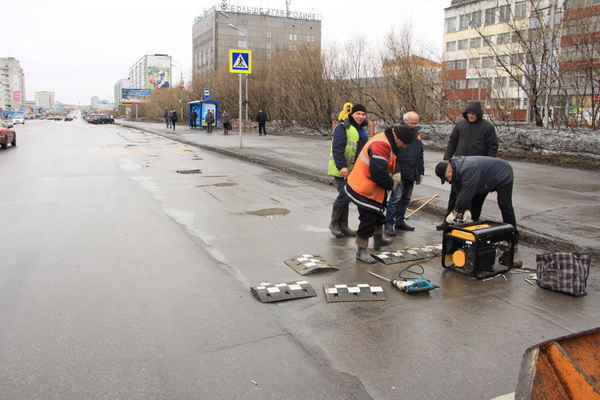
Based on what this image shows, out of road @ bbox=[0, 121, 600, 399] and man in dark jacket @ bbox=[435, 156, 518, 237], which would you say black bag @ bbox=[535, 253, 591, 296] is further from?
man in dark jacket @ bbox=[435, 156, 518, 237]

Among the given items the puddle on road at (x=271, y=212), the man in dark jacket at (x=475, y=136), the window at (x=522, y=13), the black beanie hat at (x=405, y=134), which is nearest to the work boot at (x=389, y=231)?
the man in dark jacket at (x=475, y=136)

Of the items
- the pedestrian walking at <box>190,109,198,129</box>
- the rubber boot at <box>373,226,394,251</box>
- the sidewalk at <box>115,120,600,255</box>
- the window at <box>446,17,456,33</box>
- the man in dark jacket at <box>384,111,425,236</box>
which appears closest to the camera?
the rubber boot at <box>373,226,394,251</box>

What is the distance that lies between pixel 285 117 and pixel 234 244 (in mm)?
31174

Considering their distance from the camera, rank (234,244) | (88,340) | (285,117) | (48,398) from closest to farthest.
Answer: (48,398) → (88,340) → (234,244) → (285,117)

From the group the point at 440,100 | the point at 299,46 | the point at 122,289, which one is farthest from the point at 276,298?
the point at 299,46

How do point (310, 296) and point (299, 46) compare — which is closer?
point (310, 296)

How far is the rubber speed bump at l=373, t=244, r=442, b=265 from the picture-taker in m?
6.12

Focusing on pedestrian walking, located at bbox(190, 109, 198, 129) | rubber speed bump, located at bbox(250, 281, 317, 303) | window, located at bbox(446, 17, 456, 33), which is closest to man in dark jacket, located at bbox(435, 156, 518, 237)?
rubber speed bump, located at bbox(250, 281, 317, 303)

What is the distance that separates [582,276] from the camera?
16.2 feet

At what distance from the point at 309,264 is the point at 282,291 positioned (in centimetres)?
92

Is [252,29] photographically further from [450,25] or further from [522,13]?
[522,13]

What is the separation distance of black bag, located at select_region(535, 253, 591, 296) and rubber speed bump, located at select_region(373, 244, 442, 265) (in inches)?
58.7

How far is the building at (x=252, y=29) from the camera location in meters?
116

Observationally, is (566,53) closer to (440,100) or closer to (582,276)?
(440,100)
